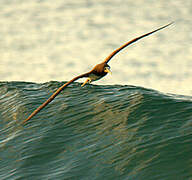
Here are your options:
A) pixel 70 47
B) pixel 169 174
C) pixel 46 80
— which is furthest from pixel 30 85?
pixel 169 174

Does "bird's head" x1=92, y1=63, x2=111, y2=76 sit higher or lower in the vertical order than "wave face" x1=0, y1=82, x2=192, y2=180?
higher

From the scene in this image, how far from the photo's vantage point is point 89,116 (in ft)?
44.5

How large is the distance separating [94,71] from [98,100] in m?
3.92

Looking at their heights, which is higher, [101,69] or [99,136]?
[101,69]

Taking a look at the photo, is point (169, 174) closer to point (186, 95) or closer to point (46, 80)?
point (186, 95)

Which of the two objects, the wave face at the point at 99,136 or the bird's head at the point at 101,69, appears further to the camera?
the bird's head at the point at 101,69

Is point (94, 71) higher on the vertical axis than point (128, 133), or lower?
higher

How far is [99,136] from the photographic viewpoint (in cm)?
1213

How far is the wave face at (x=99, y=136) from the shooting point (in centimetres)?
1041

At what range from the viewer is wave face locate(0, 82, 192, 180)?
10.4m

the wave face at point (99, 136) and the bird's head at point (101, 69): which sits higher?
the bird's head at point (101, 69)

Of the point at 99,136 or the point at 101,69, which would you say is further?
the point at 99,136

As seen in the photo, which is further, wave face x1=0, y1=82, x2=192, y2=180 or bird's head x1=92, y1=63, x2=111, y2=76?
bird's head x1=92, y1=63, x2=111, y2=76

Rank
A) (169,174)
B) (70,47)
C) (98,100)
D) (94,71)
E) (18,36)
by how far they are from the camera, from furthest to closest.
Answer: (18,36) < (70,47) < (98,100) < (94,71) < (169,174)
